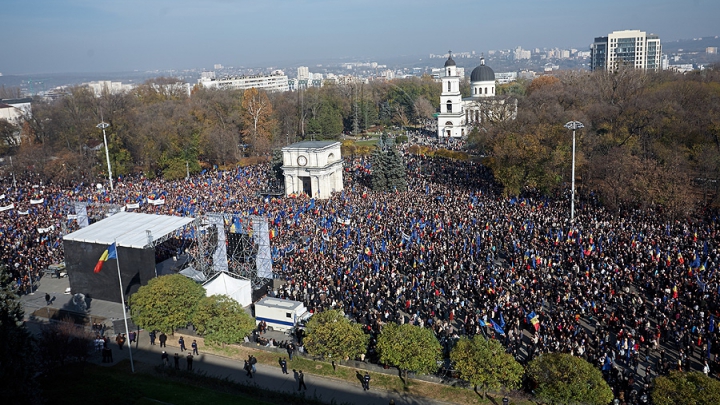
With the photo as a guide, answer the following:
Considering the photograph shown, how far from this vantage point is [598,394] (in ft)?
48.4

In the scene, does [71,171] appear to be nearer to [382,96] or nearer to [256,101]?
[256,101]

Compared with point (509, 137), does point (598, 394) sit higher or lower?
lower

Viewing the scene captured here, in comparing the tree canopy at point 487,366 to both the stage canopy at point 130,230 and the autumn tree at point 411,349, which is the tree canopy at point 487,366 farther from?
the stage canopy at point 130,230

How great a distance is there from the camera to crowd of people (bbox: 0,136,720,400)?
63.2ft

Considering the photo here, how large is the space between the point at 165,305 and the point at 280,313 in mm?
4355

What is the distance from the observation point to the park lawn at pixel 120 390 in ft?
55.1

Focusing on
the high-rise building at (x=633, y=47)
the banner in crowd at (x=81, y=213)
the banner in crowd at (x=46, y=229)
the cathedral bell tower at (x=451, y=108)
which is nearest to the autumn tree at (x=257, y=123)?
the cathedral bell tower at (x=451, y=108)

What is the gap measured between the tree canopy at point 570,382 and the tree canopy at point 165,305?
12.9 m

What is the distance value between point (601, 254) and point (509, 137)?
15.2 metres

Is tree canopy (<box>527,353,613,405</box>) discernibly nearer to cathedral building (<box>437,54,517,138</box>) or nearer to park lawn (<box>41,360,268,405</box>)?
park lawn (<box>41,360,268,405</box>)

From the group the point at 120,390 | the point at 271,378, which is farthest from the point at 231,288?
the point at 120,390

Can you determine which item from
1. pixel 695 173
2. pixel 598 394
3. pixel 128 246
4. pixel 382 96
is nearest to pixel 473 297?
pixel 598 394

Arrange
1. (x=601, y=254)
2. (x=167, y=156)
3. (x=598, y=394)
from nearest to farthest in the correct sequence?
(x=598, y=394) → (x=601, y=254) → (x=167, y=156)

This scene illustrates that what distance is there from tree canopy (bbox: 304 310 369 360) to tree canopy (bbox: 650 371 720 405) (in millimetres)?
8783
